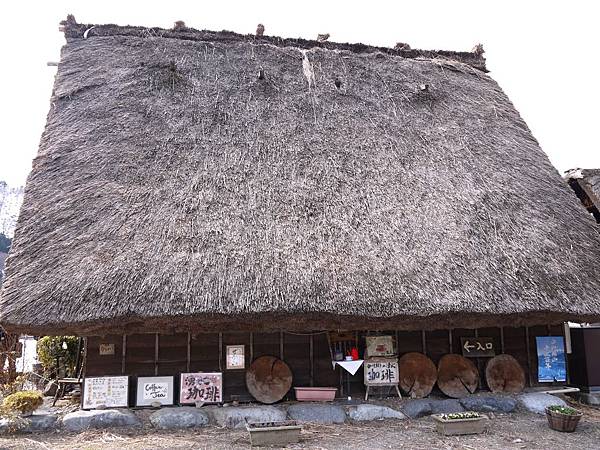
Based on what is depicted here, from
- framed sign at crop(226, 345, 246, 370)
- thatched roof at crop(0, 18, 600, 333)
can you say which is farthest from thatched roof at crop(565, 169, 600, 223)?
framed sign at crop(226, 345, 246, 370)

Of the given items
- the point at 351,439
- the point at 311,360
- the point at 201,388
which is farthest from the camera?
the point at 311,360

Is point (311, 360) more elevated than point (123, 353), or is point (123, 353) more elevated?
point (123, 353)

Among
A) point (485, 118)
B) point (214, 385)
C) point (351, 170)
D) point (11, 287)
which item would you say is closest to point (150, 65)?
point (351, 170)

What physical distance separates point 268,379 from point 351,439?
2058mm

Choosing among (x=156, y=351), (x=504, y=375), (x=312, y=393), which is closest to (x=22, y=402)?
(x=156, y=351)

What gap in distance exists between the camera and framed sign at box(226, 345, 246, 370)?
323 inches

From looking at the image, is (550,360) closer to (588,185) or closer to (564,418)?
(564,418)

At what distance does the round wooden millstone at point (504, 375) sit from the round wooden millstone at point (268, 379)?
3.76m

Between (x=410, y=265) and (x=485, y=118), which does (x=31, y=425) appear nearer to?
(x=410, y=265)

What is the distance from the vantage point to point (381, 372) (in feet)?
27.9

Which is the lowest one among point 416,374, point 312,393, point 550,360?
point 312,393

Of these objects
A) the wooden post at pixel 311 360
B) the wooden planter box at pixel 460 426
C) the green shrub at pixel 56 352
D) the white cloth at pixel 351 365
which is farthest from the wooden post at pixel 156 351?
the wooden planter box at pixel 460 426

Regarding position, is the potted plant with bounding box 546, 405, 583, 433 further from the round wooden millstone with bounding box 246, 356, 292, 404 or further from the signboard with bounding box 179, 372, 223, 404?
the signboard with bounding box 179, 372, 223, 404

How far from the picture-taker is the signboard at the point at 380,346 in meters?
8.57
